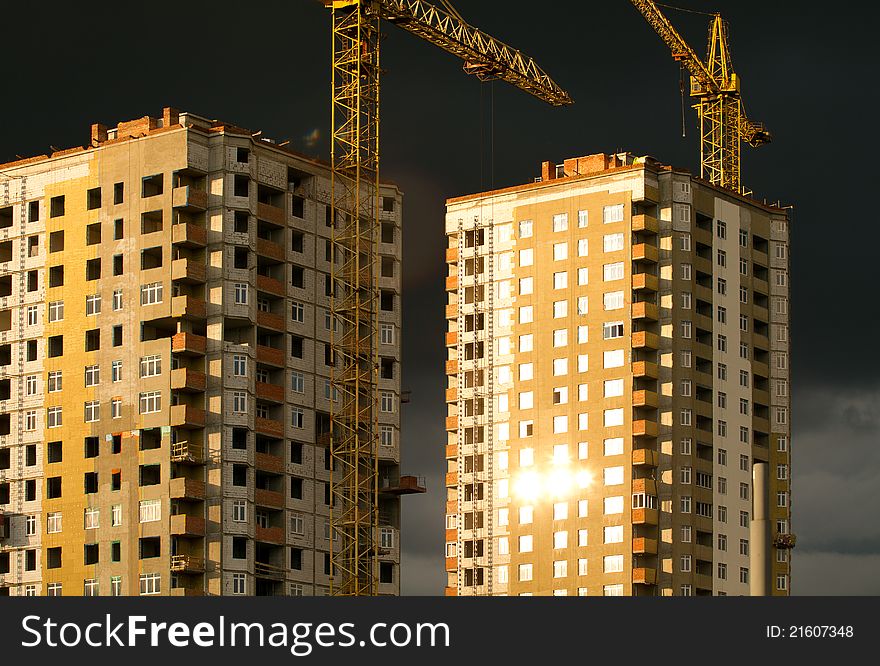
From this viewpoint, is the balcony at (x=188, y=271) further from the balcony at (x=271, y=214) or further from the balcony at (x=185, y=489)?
the balcony at (x=185, y=489)

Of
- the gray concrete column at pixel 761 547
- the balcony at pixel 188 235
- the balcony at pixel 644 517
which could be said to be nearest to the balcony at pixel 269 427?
the balcony at pixel 188 235

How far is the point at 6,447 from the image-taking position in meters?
178

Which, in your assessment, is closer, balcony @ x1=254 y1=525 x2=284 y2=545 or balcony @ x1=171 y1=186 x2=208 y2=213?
balcony @ x1=254 y1=525 x2=284 y2=545

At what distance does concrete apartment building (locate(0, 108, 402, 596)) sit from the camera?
551ft

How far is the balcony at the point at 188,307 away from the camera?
6693 inches

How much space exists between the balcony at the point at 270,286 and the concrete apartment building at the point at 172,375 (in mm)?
184

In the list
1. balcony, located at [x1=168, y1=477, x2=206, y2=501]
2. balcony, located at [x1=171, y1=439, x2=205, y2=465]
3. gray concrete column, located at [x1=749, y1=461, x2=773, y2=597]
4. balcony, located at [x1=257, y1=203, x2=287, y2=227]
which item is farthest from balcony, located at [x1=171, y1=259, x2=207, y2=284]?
gray concrete column, located at [x1=749, y1=461, x2=773, y2=597]

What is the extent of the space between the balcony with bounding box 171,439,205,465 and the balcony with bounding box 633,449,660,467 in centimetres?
4394

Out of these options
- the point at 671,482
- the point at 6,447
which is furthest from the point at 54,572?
the point at 671,482

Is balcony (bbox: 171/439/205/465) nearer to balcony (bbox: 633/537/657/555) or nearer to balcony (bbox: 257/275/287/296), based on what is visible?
balcony (bbox: 257/275/287/296)

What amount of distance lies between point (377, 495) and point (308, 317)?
46.3 feet
